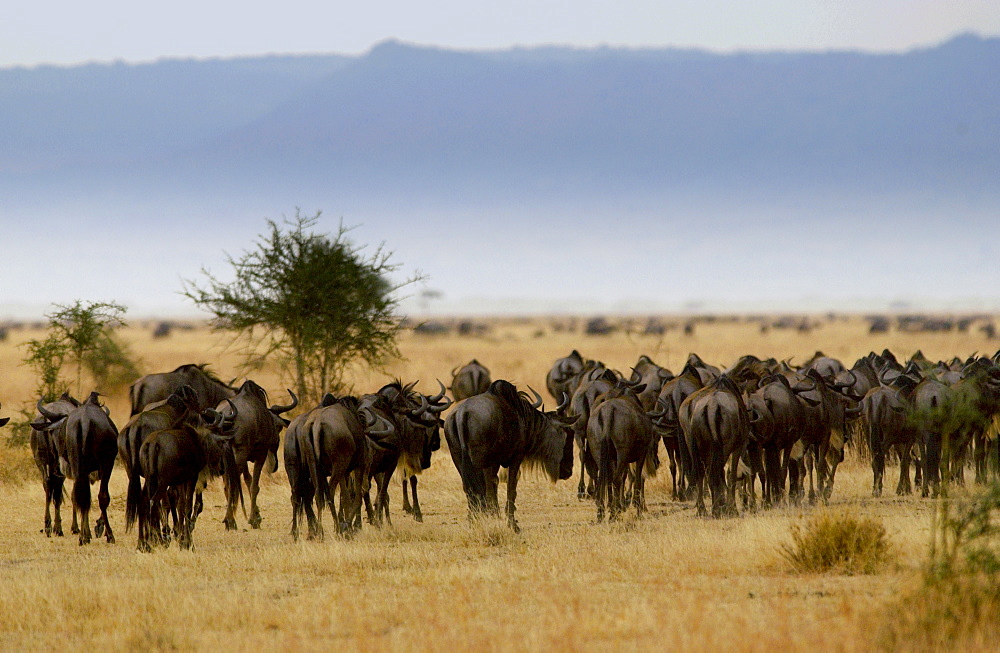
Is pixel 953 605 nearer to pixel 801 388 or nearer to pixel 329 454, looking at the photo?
pixel 329 454

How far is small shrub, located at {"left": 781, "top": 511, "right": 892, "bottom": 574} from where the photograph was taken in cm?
1106

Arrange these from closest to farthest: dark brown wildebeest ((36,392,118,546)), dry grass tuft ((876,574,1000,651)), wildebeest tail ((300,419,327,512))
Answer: dry grass tuft ((876,574,1000,651)) → wildebeest tail ((300,419,327,512)) → dark brown wildebeest ((36,392,118,546))

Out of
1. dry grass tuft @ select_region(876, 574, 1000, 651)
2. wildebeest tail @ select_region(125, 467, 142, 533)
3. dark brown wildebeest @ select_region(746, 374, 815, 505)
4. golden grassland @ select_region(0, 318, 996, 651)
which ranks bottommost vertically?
golden grassland @ select_region(0, 318, 996, 651)

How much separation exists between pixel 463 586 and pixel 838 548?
3.71 meters

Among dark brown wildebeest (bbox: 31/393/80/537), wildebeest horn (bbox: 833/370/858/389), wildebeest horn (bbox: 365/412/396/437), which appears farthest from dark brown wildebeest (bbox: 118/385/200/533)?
wildebeest horn (bbox: 833/370/858/389)

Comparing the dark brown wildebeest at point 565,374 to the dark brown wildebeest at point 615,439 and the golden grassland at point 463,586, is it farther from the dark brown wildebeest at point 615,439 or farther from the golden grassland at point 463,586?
the dark brown wildebeest at point 615,439

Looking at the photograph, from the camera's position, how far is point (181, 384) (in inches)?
668

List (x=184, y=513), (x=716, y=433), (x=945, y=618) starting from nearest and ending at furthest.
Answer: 1. (x=945, y=618)
2. (x=184, y=513)
3. (x=716, y=433)

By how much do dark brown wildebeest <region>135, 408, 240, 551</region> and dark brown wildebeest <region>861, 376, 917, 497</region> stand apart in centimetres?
931

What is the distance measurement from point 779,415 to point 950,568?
21.6 ft

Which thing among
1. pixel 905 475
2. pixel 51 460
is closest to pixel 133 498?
pixel 51 460

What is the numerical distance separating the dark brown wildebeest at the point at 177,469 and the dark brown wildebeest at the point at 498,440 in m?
2.92

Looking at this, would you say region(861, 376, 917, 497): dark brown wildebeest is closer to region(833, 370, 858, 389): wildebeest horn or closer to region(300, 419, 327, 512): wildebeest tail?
region(833, 370, 858, 389): wildebeest horn

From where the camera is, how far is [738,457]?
48.8ft
